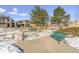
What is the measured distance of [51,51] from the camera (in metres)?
1.90

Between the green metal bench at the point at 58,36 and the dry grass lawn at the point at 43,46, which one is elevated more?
the green metal bench at the point at 58,36

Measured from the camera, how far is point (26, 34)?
1905 mm

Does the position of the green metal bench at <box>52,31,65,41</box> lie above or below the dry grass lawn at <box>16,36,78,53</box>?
above

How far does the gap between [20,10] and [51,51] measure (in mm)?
481

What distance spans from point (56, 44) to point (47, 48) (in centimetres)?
9

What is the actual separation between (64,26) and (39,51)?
332 mm

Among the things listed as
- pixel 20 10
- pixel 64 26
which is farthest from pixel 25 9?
pixel 64 26

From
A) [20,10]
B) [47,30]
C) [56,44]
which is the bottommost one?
[56,44]
